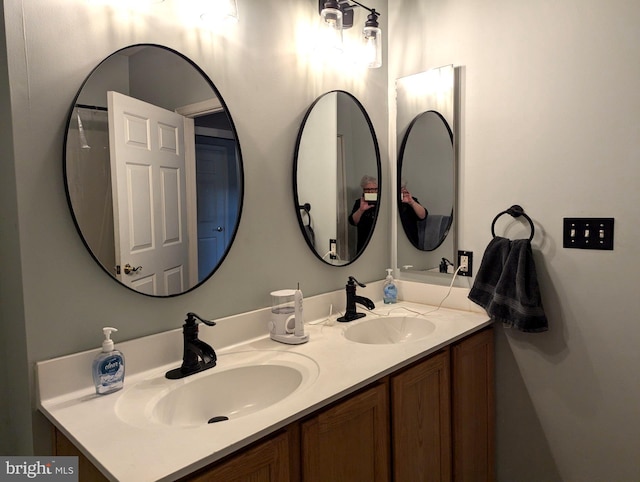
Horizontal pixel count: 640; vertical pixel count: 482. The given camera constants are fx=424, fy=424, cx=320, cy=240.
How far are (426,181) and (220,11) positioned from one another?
3.93 ft

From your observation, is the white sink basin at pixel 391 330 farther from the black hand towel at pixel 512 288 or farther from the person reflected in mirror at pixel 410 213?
the person reflected in mirror at pixel 410 213

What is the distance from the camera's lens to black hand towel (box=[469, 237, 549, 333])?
170cm

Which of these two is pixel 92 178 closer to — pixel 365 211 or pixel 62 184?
pixel 62 184

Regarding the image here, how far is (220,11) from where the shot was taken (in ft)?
4.63

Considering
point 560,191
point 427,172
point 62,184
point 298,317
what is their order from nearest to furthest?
1. point 62,184
2. point 298,317
3. point 560,191
4. point 427,172

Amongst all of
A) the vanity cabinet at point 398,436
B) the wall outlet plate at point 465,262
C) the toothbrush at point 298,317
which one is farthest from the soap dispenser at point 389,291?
the toothbrush at point 298,317

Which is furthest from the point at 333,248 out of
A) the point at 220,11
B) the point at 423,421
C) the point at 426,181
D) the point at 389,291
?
the point at 220,11

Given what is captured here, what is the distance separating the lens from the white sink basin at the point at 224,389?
1165 mm

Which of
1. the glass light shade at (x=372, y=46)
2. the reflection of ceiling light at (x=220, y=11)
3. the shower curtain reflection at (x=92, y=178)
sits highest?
the glass light shade at (x=372, y=46)

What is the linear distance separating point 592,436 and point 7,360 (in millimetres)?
2082

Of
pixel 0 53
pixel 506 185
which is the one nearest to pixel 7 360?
pixel 0 53

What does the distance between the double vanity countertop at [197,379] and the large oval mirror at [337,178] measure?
1.03 feet

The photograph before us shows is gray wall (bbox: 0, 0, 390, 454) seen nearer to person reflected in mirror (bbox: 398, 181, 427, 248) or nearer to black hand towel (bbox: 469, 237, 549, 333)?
person reflected in mirror (bbox: 398, 181, 427, 248)

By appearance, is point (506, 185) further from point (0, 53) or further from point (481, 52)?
point (0, 53)
